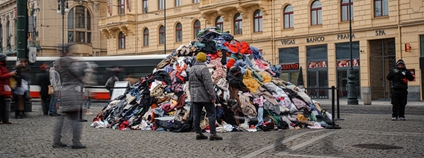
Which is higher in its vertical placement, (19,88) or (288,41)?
(288,41)

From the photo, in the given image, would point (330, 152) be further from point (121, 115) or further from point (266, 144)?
point (121, 115)

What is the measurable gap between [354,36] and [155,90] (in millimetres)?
22838

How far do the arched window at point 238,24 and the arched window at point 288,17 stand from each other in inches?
171

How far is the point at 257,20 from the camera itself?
123 ft

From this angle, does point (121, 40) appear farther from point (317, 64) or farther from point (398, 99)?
point (398, 99)

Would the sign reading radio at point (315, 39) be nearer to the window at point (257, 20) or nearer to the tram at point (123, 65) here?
the window at point (257, 20)

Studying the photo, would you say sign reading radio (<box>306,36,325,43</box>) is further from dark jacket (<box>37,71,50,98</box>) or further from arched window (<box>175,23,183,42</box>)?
dark jacket (<box>37,71,50,98</box>)

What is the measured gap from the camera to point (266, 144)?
889 centimetres

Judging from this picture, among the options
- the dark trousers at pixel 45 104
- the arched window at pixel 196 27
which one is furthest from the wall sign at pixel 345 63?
the dark trousers at pixel 45 104

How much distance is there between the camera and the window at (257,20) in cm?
3741

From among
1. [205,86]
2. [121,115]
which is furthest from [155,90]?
[205,86]

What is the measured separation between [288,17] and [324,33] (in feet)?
11.7

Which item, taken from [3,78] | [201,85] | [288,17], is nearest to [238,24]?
[288,17]

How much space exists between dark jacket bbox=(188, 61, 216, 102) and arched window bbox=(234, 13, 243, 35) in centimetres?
2960
